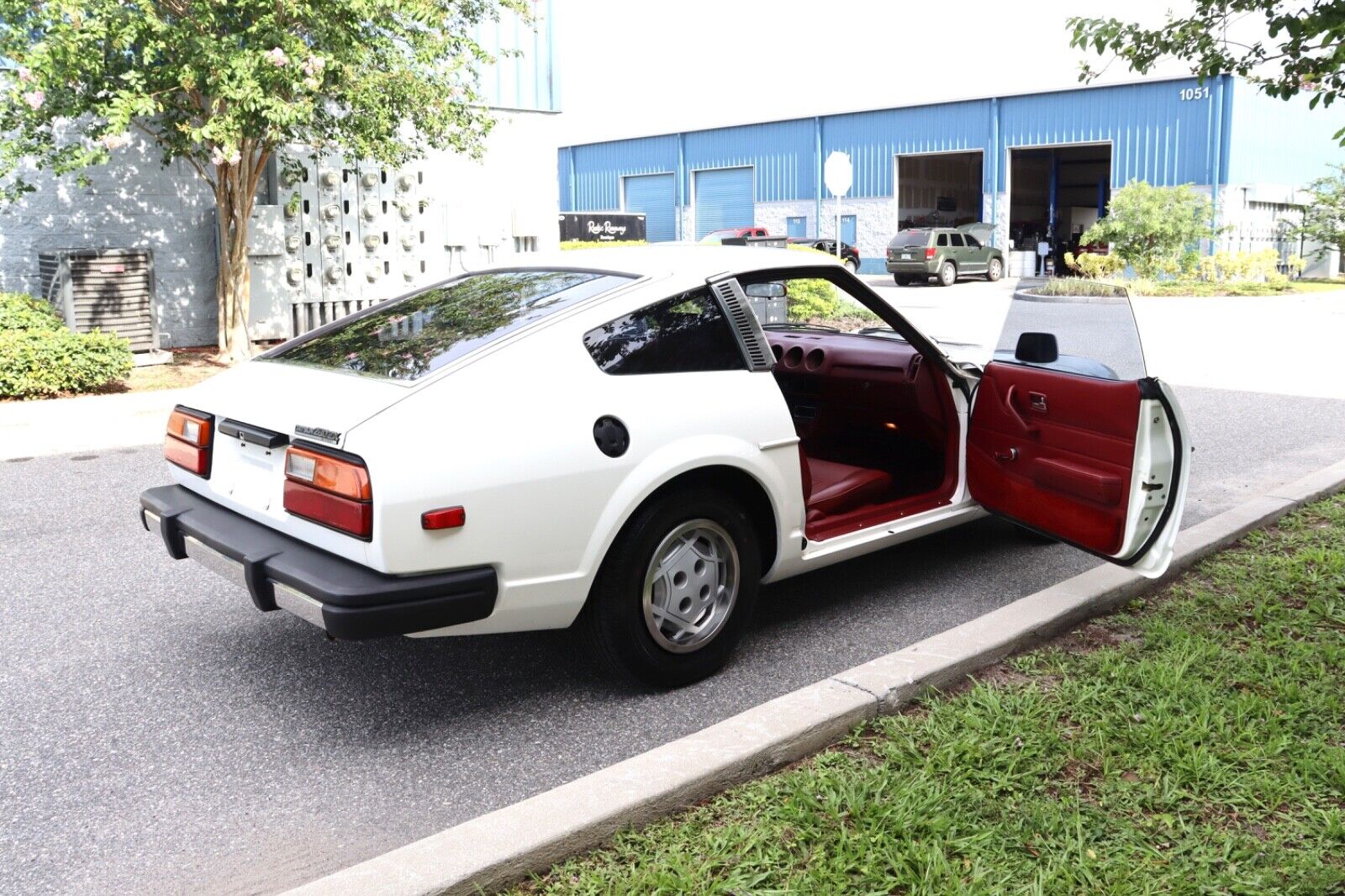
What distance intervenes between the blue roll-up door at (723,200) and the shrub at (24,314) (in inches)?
1332

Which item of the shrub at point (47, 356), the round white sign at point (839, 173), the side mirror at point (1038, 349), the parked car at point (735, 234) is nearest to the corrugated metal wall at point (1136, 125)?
the parked car at point (735, 234)

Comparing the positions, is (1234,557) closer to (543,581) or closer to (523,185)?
(543,581)

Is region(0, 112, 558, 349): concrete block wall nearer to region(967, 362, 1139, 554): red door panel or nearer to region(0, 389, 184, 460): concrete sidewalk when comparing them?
region(0, 389, 184, 460): concrete sidewalk

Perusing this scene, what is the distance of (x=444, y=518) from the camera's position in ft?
10.8

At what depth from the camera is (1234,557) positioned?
543 cm

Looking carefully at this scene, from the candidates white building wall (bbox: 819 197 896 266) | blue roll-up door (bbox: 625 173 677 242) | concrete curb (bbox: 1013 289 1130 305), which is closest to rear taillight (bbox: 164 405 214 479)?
concrete curb (bbox: 1013 289 1130 305)

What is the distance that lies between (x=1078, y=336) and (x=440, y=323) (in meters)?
2.53

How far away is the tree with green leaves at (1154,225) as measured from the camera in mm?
31297

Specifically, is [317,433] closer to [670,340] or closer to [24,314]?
[670,340]

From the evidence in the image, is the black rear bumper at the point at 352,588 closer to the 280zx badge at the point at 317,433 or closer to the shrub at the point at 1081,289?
the 280zx badge at the point at 317,433

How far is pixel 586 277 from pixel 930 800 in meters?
2.21

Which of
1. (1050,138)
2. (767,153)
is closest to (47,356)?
(1050,138)

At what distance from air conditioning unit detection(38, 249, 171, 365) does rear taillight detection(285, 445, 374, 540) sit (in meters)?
9.91

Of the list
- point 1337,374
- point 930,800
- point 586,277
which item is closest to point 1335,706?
point 930,800
